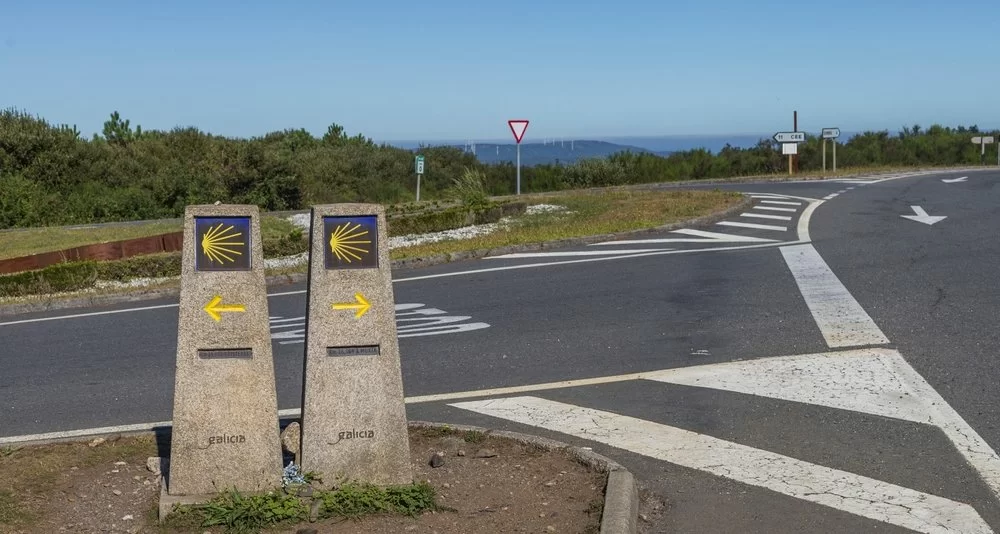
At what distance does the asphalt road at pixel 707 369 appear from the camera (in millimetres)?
5691

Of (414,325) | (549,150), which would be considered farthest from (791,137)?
(549,150)

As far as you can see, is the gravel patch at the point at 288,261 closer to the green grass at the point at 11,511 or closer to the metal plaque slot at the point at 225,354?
the green grass at the point at 11,511

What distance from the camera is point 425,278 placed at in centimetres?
1424

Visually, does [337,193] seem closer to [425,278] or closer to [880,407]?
[425,278]

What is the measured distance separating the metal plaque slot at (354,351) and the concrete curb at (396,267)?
899 cm

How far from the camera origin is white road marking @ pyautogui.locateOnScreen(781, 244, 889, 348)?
9297 mm

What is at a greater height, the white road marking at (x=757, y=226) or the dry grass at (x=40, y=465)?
the white road marking at (x=757, y=226)

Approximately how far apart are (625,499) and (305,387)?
1593mm

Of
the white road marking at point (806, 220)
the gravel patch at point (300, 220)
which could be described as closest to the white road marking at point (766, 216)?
the white road marking at point (806, 220)

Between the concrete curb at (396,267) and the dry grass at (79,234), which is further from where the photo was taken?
the dry grass at (79,234)

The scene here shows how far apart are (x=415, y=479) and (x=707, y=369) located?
333cm

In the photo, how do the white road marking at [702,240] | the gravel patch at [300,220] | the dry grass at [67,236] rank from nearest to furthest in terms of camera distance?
the white road marking at [702,240]
the dry grass at [67,236]
the gravel patch at [300,220]

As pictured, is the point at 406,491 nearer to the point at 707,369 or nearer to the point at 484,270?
the point at 707,369

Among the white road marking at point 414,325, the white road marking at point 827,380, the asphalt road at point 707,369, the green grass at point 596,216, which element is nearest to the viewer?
the asphalt road at point 707,369
